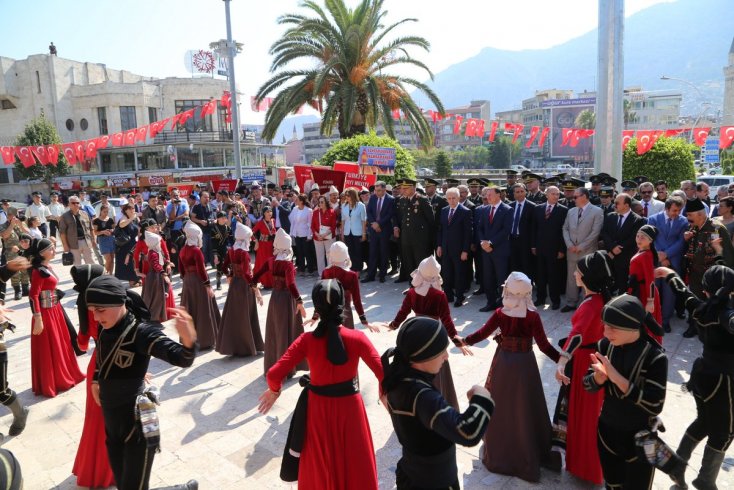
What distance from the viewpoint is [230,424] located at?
513 centimetres

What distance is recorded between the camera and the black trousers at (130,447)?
3.29m

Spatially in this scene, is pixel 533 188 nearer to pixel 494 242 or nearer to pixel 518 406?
pixel 494 242

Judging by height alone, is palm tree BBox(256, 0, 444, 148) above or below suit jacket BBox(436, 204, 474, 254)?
above

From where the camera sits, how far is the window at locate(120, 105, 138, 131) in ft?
145

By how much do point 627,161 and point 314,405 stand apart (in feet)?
61.7

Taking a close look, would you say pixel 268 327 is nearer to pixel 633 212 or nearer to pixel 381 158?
pixel 633 212

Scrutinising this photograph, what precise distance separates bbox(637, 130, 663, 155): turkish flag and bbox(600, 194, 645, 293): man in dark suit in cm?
1145

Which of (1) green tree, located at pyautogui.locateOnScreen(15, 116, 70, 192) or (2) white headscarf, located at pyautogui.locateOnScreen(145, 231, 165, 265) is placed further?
(1) green tree, located at pyautogui.locateOnScreen(15, 116, 70, 192)

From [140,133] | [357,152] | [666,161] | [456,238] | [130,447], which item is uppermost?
[140,133]

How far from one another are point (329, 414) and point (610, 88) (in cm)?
987

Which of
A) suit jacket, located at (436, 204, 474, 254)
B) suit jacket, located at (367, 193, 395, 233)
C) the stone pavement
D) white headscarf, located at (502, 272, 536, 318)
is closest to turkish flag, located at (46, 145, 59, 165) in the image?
the stone pavement

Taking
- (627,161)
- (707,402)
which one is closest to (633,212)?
(707,402)

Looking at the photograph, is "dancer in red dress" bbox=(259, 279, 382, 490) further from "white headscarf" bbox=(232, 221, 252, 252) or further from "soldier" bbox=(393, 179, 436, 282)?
"soldier" bbox=(393, 179, 436, 282)

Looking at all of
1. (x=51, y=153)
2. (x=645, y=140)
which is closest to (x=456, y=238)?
(x=645, y=140)
